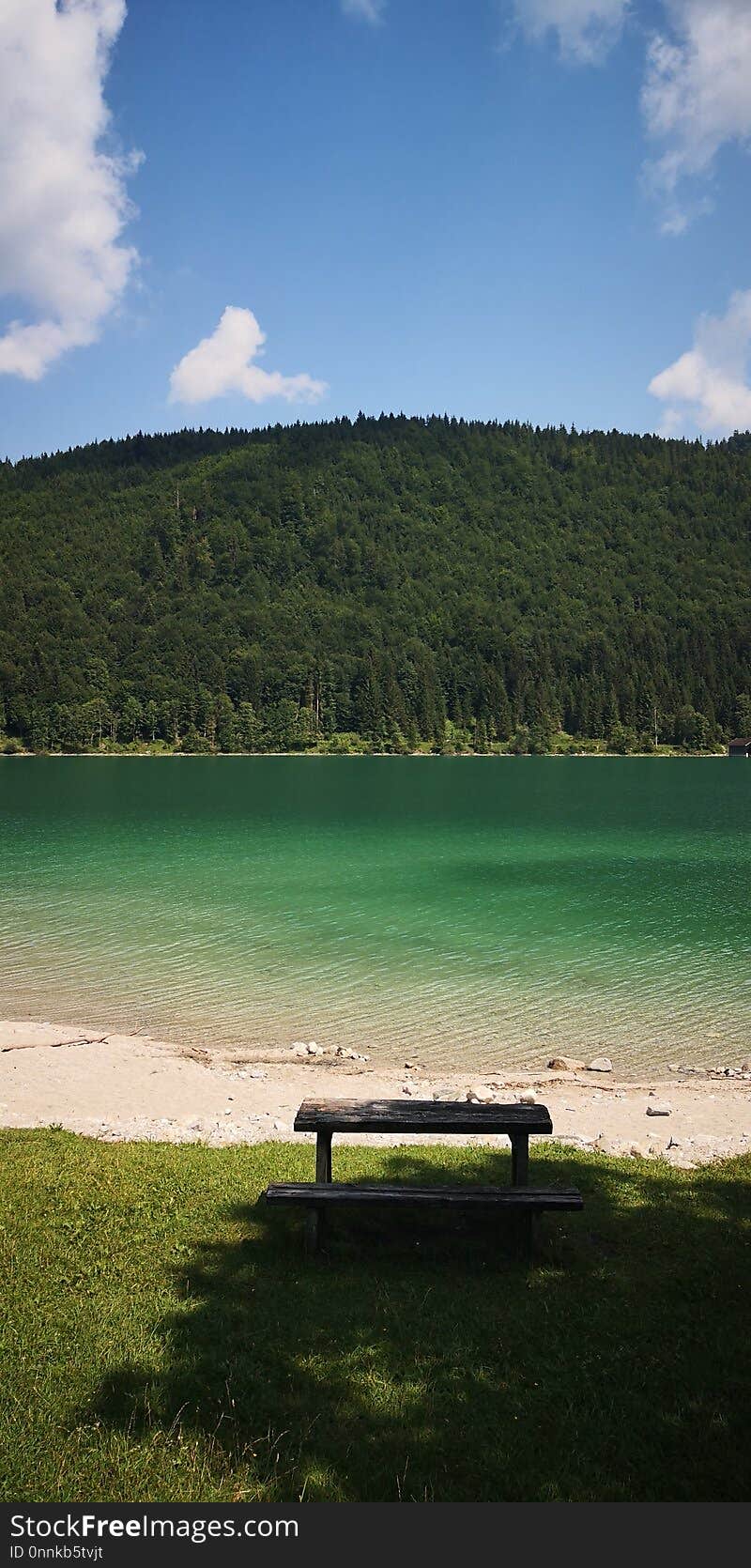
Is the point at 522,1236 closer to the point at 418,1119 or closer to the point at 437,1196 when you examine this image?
the point at 437,1196

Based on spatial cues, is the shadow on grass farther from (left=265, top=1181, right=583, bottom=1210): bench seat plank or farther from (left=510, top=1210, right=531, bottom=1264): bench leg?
(left=265, top=1181, right=583, bottom=1210): bench seat plank

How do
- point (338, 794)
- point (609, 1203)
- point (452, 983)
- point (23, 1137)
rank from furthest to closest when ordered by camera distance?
point (338, 794) → point (452, 983) → point (23, 1137) → point (609, 1203)

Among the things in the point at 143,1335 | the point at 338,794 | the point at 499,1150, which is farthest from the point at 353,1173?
the point at 338,794

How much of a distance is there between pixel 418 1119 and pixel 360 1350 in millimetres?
2168

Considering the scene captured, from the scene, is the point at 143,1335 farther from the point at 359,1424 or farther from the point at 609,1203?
the point at 609,1203

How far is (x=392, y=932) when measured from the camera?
2861 centimetres

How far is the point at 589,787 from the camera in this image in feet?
337

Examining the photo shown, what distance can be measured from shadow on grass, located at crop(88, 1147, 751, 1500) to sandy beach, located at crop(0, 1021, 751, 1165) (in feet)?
Result: 12.8

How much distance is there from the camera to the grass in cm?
514

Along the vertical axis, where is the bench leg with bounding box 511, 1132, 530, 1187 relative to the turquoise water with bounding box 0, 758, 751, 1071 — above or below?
above

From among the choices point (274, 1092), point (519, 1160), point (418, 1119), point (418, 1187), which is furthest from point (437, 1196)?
point (274, 1092)

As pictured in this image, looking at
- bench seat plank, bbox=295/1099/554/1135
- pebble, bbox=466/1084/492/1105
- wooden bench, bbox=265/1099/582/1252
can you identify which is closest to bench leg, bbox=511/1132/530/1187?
wooden bench, bbox=265/1099/582/1252

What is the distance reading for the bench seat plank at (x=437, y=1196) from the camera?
7785mm

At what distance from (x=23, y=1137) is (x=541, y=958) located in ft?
54.4
